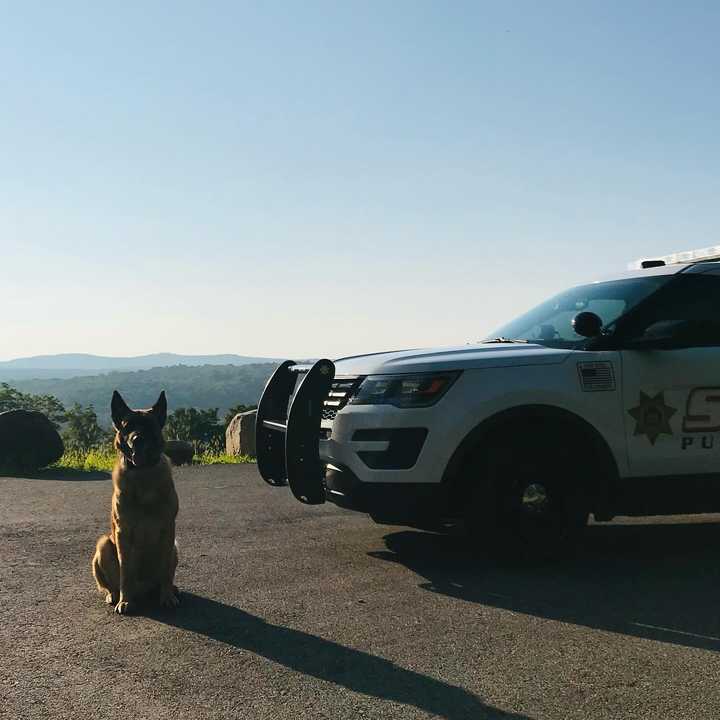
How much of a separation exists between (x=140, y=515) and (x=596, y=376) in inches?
124

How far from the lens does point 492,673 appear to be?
396 cm

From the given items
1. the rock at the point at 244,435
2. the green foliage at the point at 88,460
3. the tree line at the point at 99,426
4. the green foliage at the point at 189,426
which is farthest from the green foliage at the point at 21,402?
the rock at the point at 244,435

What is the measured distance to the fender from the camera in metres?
5.73

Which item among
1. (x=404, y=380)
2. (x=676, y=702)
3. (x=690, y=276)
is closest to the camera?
(x=676, y=702)

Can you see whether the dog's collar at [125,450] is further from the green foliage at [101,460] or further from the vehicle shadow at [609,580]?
the green foliage at [101,460]

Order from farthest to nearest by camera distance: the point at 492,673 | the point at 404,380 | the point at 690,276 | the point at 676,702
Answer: the point at 690,276 < the point at 404,380 < the point at 492,673 < the point at 676,702

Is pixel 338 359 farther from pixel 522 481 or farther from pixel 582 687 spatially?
pixel 582 687

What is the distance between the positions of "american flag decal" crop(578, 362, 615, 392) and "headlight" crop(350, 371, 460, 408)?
2.91 ft

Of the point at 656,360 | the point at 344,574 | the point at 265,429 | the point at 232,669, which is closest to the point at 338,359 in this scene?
the point at 265,429

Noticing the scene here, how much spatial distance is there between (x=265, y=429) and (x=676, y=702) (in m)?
3.89

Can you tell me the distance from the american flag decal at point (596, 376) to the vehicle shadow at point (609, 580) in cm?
125

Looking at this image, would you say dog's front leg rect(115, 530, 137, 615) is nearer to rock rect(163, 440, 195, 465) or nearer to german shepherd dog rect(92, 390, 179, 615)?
german shepherd dog rect(92, 390, 179, 615)

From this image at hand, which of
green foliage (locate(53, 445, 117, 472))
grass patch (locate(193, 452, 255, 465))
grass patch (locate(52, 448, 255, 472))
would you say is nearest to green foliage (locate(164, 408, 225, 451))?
green foliage (locate(53, 445, 117, 472))

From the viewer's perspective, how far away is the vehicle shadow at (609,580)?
4789 mm
